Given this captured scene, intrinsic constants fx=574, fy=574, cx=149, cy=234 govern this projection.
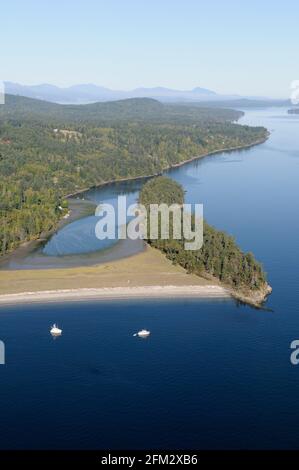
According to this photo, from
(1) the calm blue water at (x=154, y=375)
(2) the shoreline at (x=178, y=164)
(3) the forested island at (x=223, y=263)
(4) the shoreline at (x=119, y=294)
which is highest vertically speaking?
(2) the shoreline at (x=178, y=164)

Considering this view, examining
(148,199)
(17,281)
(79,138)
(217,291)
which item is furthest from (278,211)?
(79,138)

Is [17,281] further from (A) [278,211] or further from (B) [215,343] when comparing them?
(A) [278,211]

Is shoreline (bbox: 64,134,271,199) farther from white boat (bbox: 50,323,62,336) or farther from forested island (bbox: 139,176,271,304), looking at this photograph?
white boat (bbox: 50,323,62,336)

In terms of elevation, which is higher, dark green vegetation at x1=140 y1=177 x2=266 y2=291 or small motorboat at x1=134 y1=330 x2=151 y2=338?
dark green vegetation at x1=140 y1=177 x2=266 y2=291

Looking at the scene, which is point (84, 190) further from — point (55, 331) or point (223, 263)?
point (55, 331)

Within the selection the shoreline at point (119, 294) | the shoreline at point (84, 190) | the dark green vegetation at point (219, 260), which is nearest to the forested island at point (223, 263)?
the dark green vegetation at point (219, 260)

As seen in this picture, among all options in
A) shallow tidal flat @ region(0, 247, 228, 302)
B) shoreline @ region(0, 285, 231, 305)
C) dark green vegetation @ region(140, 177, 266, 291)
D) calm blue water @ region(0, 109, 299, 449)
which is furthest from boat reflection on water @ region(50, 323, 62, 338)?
dark green vegetation @ region(140, 177, 266, 291)

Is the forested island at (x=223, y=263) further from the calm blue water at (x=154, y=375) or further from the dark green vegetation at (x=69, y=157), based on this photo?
the dark green vegetation at (x=69, y=157)
